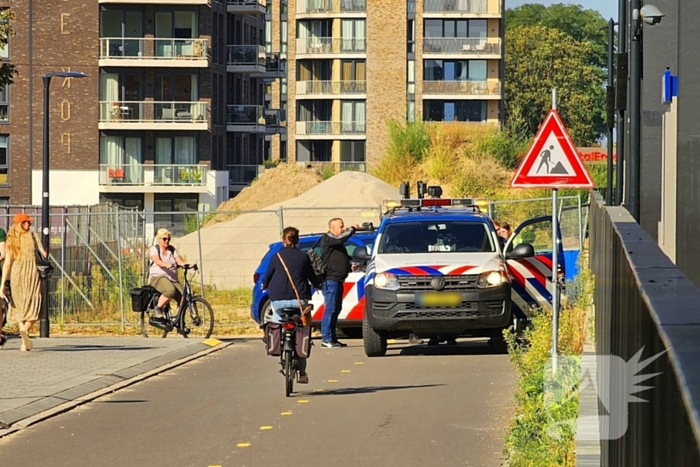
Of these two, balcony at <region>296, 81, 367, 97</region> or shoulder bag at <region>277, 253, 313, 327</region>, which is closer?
shoulder bag at <region>277, 253, 313, 327</region>

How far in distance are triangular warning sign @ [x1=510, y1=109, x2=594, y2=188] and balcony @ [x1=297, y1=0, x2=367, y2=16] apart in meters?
74.2

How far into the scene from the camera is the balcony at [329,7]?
3435 inches

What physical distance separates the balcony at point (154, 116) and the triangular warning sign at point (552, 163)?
5484 centimetres

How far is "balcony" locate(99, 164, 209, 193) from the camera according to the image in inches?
2707

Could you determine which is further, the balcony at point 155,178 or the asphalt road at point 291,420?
the balcony at point 155,178

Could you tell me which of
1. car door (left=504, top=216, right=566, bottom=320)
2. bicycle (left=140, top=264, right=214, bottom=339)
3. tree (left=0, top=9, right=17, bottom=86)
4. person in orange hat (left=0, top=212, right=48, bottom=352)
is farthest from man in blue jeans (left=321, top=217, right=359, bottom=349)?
tree (left=0, top=9, right=17, bottom=86)

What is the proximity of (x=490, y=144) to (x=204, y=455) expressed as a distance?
48.7m

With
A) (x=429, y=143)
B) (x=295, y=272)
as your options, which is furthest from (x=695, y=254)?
(x=429, y=143)

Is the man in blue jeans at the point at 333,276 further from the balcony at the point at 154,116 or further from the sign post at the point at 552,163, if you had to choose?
the balcony at the point at 154,116

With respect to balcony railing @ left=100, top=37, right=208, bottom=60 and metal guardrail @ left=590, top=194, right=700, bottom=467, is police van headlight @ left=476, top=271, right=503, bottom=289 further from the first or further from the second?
balcony railing @ left=100, top=37, right=208, bottom=60

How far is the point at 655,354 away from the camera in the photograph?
3055 millimetres

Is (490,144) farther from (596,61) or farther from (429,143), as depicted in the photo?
(596,61)

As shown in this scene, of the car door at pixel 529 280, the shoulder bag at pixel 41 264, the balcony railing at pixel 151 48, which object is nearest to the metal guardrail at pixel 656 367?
the car door at pixel 529 280

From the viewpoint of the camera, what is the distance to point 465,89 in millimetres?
85562
